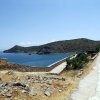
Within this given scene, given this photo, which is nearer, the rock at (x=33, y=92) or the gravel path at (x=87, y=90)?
the rock at (x=33, y=92)

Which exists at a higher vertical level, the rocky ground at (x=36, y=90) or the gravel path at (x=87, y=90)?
the rocky ground at (x=36, y=90)

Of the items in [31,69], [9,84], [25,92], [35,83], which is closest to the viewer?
[25,92]

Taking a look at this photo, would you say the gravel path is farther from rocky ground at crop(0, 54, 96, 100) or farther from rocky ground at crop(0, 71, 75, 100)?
rocky ground at crop(0, 71, 75, 100)

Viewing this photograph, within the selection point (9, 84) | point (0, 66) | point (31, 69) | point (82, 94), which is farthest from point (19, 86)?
point (31, 69)

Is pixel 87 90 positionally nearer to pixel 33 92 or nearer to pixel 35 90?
pixel 35 90

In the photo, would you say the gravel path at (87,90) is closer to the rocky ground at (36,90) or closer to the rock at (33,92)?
the rocky ground at (36,90)

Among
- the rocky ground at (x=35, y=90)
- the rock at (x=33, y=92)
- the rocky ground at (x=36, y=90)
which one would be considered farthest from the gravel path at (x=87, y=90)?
the rock at (x=33, y=92)

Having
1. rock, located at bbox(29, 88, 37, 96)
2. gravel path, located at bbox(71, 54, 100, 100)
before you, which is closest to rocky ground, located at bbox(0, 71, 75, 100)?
rock, located at bbox(29, 88, 37, 96)

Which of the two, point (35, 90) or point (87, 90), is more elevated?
point (35, 90)

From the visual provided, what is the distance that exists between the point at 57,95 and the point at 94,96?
5.93ft

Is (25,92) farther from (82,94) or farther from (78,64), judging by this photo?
(78,64)

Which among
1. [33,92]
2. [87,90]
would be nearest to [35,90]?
[33,92]

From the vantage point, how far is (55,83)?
18.3 m

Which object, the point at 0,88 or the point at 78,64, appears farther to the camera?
the point at 78,64
